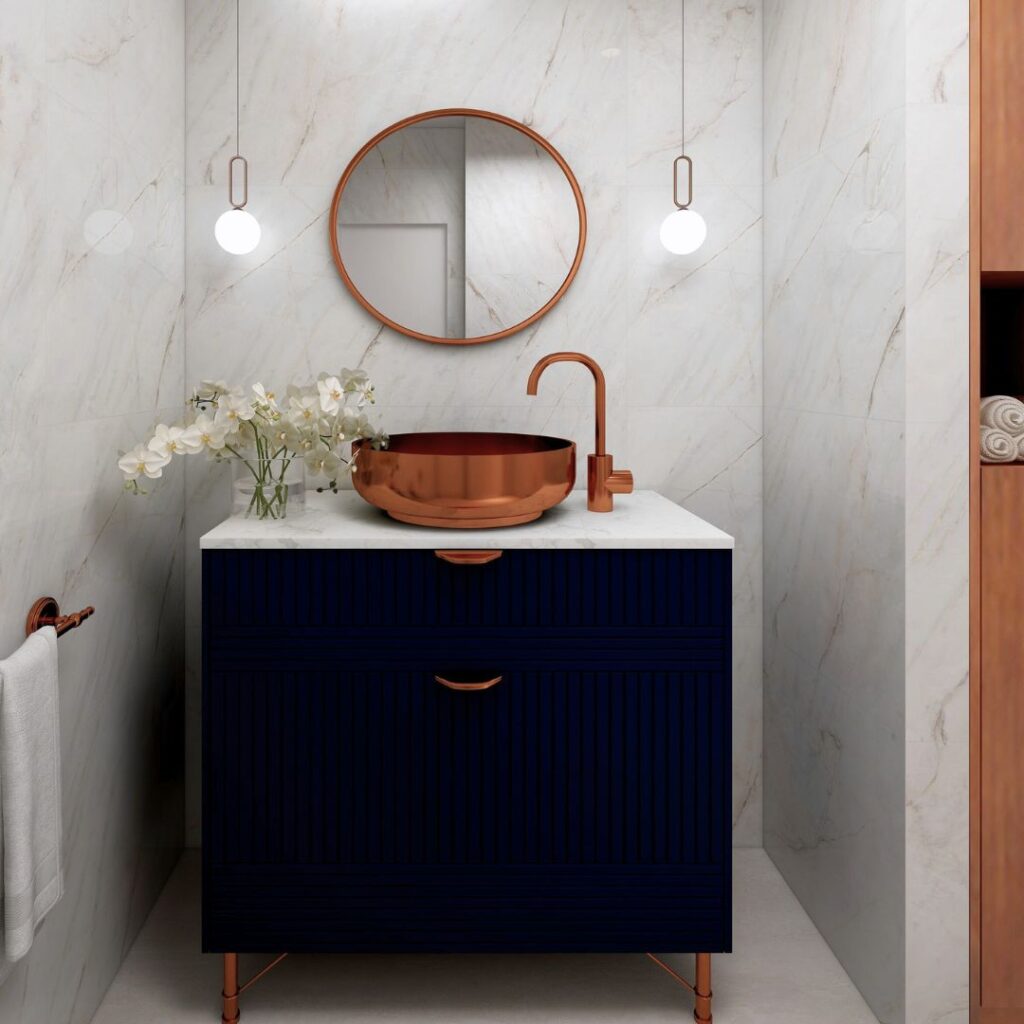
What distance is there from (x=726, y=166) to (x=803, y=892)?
1633mm

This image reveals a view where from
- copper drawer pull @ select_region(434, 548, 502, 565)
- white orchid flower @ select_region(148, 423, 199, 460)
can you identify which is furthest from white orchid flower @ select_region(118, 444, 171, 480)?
copper drawer pull @ select_region(434, 548, 502, 565)

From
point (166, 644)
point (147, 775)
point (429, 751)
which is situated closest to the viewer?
point (429, 751)

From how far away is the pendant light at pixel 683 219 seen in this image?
227cm

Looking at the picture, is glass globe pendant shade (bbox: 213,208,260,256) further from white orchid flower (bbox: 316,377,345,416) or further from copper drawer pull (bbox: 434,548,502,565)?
copper drawer pull (bbox: 434,548,502,565)

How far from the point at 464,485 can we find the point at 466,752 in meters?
0.46

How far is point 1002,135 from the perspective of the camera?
164cm

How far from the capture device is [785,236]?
223 centimetres

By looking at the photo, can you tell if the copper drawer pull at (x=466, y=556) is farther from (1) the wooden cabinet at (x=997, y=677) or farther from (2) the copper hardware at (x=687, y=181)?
(2) the copper hardware at (x=687, y=181)

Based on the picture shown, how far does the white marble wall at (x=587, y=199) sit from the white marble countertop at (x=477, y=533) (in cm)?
49

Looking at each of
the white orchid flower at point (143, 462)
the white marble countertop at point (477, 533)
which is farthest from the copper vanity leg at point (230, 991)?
the white orchid flower at point (143, 462)

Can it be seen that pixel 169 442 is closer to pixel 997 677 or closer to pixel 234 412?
pixel 234 412

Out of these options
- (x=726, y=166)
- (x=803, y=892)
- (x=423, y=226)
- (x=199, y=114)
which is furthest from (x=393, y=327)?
(x=803, y=892)

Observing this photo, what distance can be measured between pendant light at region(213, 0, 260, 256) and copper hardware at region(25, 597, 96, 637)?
0.99 meters

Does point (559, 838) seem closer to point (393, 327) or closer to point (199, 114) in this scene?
point (393, 327)
